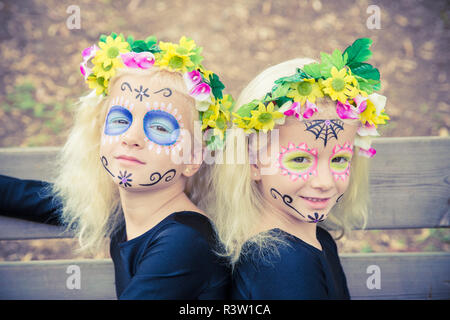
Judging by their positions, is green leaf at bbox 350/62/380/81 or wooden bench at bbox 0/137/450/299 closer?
green leaf at bbox 350/62/380/81

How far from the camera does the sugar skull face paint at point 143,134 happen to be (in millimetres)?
1568

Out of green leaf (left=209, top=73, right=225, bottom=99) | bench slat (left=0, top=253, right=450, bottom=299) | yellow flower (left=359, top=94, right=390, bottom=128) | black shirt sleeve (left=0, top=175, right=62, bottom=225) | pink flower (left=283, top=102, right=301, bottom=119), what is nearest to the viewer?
pink flower (left=283, top=102, right=301, bottom=119)

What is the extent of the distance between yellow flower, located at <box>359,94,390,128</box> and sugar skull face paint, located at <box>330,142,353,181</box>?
12cm

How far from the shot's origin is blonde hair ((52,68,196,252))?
1.85 m

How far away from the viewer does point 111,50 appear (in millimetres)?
1647

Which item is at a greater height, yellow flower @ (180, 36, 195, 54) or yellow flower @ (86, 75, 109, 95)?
yellow flower @ (180, 36, 195, 54)

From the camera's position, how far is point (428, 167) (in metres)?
2.08

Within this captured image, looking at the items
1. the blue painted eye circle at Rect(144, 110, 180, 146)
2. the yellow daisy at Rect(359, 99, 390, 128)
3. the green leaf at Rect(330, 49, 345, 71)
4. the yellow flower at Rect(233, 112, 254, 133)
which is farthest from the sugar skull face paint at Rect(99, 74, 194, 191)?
the yellow daisy at Rect(359, 99, 390, 128)

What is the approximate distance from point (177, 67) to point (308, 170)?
0.61m

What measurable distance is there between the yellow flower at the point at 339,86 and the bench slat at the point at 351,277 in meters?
0.97

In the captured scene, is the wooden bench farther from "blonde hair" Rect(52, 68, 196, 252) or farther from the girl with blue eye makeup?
the girl with blue eye makeup

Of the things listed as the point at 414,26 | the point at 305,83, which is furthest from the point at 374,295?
the point at 414,26

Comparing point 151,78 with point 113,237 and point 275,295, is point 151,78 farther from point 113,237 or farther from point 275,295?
point 275,295

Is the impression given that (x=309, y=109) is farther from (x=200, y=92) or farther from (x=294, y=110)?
(x=200, y=92)
